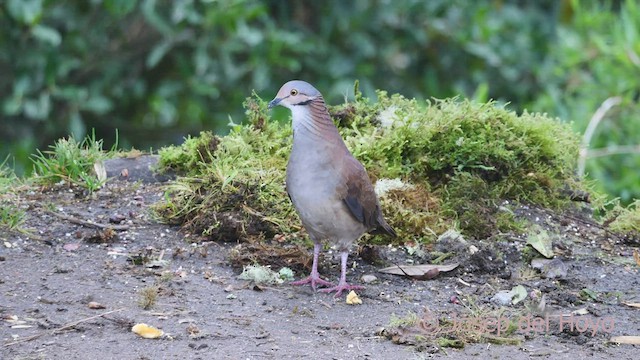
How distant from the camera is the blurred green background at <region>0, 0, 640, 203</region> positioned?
8.43 meters

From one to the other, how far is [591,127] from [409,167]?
2661mm

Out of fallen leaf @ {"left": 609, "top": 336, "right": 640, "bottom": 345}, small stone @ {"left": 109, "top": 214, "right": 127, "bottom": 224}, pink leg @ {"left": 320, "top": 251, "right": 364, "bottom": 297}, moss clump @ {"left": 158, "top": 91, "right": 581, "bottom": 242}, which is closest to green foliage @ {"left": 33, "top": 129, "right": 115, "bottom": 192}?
small stone @ {"left": 109, "top": 214, "right": 127, "bottom": 224}

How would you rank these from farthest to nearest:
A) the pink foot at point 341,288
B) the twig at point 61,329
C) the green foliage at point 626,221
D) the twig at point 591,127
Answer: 1. the twig at point 591,127
2. the green foliage at point 626,221
3. the pink foot at point 341,288
4. the twig at point 61,329

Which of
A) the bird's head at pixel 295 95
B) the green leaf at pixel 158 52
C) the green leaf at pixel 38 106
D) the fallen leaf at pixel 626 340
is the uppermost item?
the green leaf at pixel 158 52

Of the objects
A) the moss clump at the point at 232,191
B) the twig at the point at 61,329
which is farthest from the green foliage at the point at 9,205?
the twig at the point at 61,329

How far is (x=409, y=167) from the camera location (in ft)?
20.1

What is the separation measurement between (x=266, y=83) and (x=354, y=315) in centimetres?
436

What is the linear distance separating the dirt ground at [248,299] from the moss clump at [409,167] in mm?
186

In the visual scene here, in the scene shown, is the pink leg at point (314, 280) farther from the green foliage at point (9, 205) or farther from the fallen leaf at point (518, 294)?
the green foliage at point (9, 205)

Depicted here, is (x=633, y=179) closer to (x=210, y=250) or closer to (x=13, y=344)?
(x=210, y=250)

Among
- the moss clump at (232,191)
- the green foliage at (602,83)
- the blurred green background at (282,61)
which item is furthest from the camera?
the green foliage at (602,83)

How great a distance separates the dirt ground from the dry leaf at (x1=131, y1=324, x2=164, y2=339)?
27 millimetres

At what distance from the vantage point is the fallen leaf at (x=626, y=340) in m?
4.61

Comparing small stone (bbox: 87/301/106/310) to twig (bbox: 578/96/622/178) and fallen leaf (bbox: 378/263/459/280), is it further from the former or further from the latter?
twig (bbox: 578/96/622/178)
